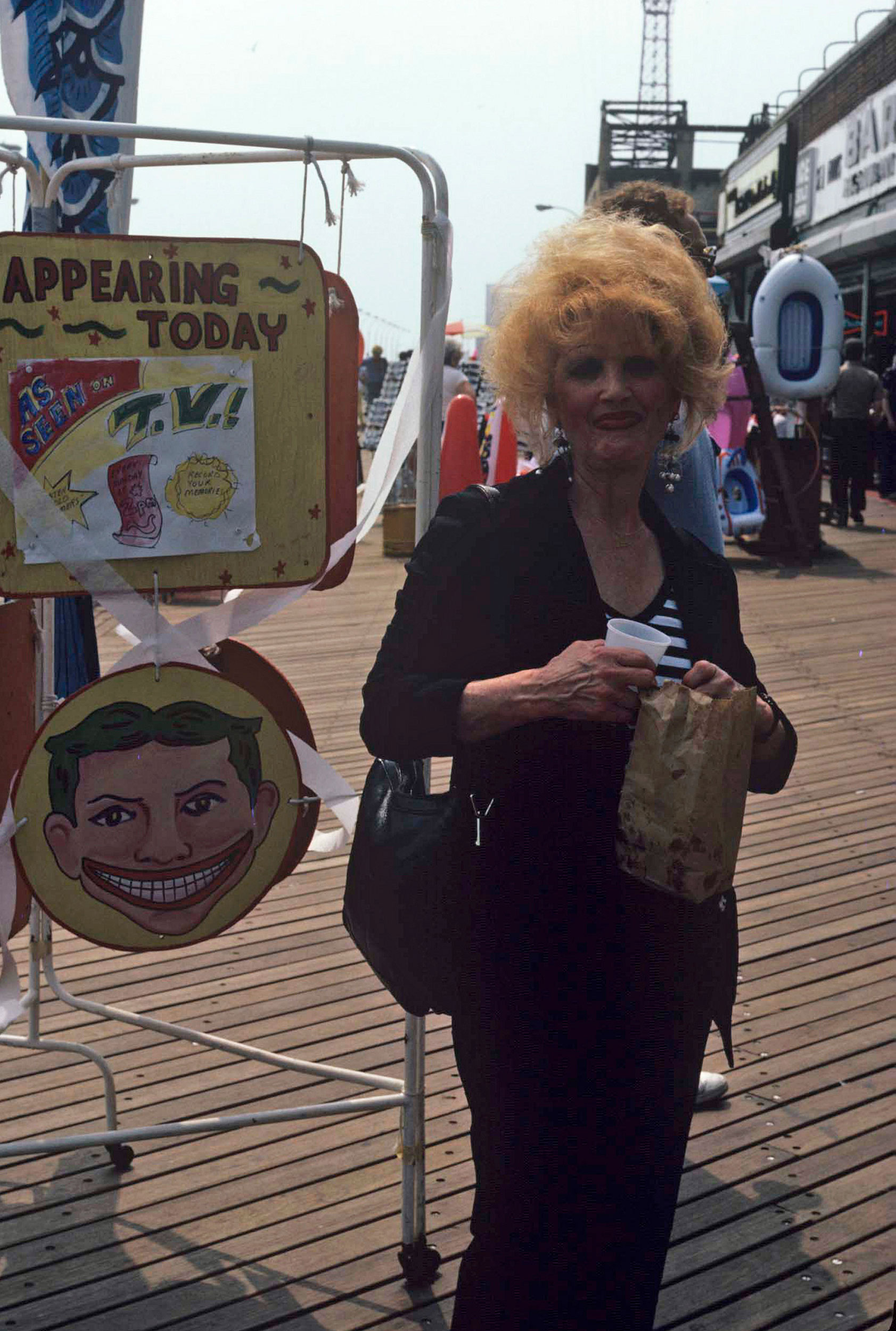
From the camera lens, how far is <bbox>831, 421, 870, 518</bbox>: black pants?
14.1 meters

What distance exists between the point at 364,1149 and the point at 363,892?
1.12m

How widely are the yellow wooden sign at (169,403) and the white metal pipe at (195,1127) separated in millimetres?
958

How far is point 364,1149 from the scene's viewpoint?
296 centimetres

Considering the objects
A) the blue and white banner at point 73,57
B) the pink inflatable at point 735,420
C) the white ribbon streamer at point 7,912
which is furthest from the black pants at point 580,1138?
the pink inflatable at point 735,420

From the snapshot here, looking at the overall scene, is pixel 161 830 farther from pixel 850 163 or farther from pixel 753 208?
pixel 753 208

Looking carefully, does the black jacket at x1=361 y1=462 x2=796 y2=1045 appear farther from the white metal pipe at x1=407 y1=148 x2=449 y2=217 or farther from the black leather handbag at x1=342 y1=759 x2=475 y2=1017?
the white metal pipe at x1=407 y1=148 x2=449 y2=217

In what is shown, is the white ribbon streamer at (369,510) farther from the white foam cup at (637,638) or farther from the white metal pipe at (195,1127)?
the white metal pipe at (195,1127)

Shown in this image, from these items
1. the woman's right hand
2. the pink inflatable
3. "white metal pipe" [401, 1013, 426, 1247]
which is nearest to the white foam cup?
the woman's right hand

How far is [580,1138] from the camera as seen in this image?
1823mm

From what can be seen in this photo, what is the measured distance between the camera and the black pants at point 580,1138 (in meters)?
1.82

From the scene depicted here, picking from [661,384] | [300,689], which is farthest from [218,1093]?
[300,689]

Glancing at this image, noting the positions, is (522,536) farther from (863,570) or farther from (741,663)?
(863,570)

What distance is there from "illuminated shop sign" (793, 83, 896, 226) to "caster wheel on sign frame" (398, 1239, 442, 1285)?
59.1ft

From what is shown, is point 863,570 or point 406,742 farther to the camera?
point 863,570
